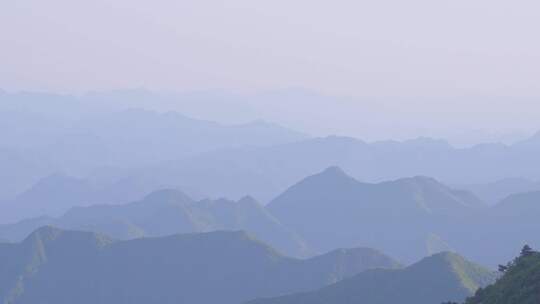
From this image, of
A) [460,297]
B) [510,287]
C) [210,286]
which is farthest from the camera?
[210,286]

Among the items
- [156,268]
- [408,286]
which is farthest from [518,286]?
[156,268]

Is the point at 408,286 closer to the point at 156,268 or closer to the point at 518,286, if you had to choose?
the point at 156,268

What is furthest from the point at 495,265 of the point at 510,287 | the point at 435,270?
the point at 510,287

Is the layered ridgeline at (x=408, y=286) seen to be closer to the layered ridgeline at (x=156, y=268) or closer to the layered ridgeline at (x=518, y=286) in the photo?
the layered ridgeline at (x=156, y=268)

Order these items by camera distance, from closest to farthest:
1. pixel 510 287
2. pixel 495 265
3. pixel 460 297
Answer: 1. pixel 510 287
2. pixel 460 297
3. pixel 495 265

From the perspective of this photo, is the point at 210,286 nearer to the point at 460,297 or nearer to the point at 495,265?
the point at 460,297

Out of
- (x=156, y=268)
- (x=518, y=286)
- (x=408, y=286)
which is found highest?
(x=518, y=286)
